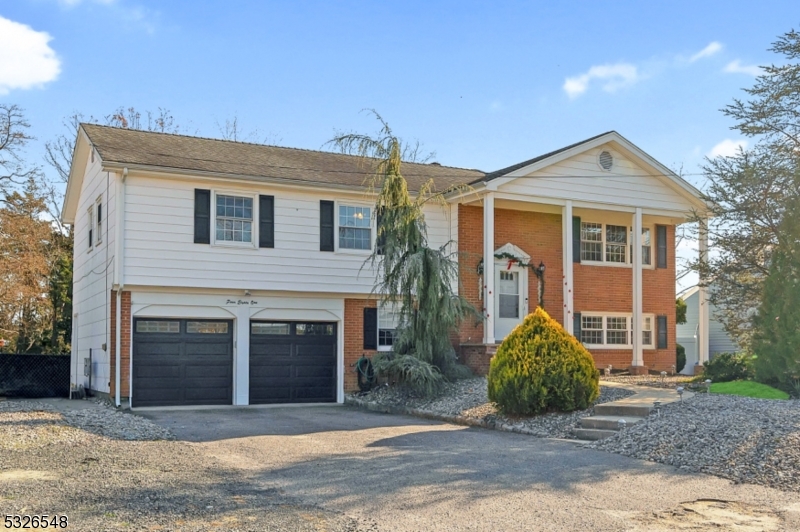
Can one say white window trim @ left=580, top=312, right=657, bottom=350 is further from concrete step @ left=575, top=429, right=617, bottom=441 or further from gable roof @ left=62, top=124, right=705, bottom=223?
concrete step @ left=575, top=429, right=617, bottom=441

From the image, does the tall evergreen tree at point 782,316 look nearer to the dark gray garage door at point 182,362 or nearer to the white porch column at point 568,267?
the white porch column at point 568,267

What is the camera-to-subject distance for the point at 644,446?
1023cm

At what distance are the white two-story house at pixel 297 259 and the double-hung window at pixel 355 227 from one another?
0.03 meters

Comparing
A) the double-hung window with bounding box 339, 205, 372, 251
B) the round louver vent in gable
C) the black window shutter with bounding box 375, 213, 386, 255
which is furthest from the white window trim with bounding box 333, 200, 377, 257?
the round louver vent in gable

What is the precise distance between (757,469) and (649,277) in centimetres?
1471

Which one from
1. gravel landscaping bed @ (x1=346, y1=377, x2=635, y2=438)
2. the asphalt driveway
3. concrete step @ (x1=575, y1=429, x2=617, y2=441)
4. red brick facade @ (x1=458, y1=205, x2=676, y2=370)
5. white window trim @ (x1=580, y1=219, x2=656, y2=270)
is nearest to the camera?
the asphalt driveway

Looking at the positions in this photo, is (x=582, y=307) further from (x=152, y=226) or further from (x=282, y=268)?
(x=152, y=226)

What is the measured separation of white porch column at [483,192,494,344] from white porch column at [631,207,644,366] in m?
4.25

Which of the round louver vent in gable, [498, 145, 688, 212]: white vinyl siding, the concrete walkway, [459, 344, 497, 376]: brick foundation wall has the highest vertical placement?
the round louver vent in gable

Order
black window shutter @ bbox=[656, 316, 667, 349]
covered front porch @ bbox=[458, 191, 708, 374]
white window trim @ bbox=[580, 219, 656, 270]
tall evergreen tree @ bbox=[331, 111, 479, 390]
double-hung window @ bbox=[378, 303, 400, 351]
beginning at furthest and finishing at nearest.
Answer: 1. black window shutter @ bbox=[656, 316, 667, 349]
2. white window trim @ bbox=[580, 219, 656, 270]
3. covered front porch @ bbox=[458, 191, 708, 374]
4. double-hung window @ bbox=[378, 303, 400, 351]
5. tall evergreen tree @ bbox=[331, 111, 479, 390]

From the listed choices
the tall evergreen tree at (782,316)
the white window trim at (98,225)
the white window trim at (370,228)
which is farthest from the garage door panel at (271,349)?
the tall evergreen tree at (782,316)

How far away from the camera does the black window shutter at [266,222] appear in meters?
18.3

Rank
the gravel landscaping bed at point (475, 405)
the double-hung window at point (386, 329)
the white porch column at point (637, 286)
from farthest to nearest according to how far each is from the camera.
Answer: the white porch column at point (637, 286) → the double-hung window at point (386, 329) → the gravel landscaping bed at point (475, 405)

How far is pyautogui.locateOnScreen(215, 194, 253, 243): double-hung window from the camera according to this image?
1802 cm
